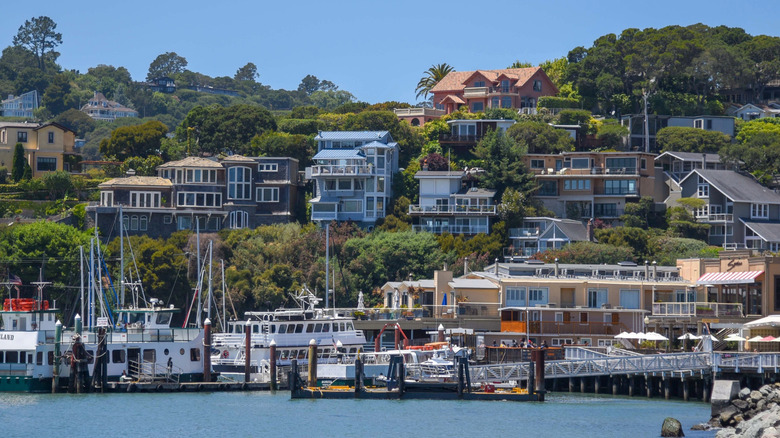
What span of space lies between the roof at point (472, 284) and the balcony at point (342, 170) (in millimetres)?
24593

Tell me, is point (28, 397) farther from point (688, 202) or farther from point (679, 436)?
point (688, 202)

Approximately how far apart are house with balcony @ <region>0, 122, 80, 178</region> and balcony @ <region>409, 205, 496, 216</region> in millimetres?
36682

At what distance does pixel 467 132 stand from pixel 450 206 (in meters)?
12.7

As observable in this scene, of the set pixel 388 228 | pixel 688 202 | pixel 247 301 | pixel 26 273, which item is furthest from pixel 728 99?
pixel 26 273

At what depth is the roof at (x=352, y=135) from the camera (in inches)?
4528

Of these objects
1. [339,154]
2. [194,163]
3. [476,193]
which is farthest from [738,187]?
[194,163]

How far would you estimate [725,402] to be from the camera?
54562mm

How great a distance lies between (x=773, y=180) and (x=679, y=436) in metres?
68.9

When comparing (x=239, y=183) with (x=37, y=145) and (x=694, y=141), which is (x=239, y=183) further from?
(x=694, y=141)

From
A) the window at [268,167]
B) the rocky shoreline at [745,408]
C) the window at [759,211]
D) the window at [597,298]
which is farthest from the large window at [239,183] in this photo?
the rocky shoreline at [745,408]

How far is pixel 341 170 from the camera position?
110 meters

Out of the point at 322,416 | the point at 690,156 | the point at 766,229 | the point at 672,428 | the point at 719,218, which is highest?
the point at 690,156

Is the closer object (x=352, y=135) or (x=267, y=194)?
(x=267, y=194)

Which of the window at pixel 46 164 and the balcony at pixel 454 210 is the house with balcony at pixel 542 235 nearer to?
the balcony at pixel 454 210
